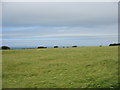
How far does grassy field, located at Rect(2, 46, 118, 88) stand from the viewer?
10.4ft

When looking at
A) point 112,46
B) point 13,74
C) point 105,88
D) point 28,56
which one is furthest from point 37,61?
point 112,46

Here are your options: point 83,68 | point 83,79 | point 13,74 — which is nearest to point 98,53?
point 83,68

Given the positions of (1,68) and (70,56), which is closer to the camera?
(1,68)

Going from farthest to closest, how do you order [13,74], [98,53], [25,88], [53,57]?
[98,53]
[53,57]
[13,74]
[25,88]

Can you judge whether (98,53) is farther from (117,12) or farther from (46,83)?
(46,83)

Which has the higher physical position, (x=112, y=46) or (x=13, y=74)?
(x=112, y=46)

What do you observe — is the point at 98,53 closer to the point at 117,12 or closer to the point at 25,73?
the point at 117,12

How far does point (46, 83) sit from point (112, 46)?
246 cm

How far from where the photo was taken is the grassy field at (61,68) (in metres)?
3.17

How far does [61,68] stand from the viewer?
3.61 m

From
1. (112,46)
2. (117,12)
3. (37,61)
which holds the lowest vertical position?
(37,61)

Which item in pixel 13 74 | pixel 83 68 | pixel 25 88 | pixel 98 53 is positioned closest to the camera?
pixel 25 88

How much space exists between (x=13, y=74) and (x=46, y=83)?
2.71 ft

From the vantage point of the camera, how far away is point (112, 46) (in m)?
4.38
